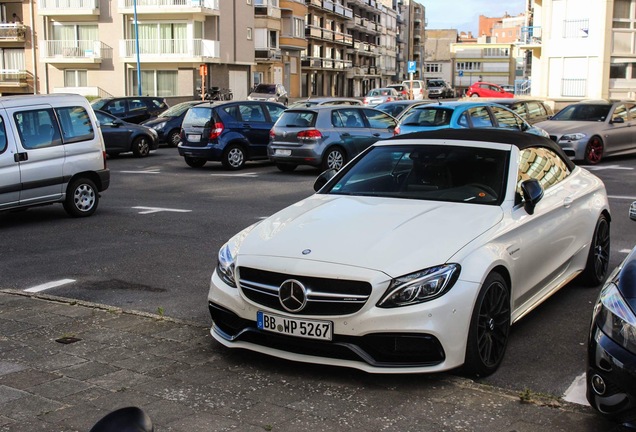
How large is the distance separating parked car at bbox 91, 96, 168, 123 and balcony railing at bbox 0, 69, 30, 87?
2799cm

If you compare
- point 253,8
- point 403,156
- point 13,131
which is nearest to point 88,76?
point 253,8

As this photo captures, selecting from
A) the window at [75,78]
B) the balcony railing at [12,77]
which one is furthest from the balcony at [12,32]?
the window at [75,78]

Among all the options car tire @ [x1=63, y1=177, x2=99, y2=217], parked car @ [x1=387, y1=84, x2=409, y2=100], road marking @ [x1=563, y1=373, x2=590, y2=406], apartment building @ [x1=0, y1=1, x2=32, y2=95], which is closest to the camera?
road marking @ [x1=563, y1=373, x2=590, y2=406]

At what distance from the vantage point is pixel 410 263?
Result: 4.81 meters

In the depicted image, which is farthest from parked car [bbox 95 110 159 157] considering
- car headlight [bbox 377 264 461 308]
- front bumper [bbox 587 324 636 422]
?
front bumper [bbox 587 324 636 422]

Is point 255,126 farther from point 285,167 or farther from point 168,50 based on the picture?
point 168,50

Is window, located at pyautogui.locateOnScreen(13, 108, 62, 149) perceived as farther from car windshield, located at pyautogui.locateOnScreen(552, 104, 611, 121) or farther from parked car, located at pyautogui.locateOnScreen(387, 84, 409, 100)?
parked car, located at pyautogui.locateOnScreen(387, 84, 409, 100)

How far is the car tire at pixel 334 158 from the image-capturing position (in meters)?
17.7

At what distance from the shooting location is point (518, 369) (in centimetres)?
521

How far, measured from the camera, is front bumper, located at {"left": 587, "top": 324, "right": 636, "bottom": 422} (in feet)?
12.4

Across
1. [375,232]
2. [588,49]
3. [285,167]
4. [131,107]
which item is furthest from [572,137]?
[588,49]

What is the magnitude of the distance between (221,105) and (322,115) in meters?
3.04

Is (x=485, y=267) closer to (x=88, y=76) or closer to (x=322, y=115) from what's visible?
(x=322, y=115)

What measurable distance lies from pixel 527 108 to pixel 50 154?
1575 cm
